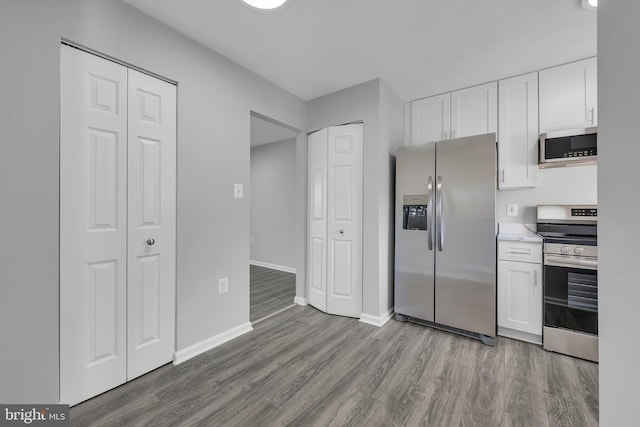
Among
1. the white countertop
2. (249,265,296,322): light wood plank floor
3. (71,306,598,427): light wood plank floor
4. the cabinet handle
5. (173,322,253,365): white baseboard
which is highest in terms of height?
the white countertop

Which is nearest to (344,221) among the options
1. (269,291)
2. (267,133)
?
(269,291)

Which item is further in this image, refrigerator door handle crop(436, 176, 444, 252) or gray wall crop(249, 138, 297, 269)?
gray wall crop(249, 138, 297, 269)

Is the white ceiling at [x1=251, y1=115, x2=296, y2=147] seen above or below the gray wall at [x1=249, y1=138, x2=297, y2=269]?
above

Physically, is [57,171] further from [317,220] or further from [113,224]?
[317,220]

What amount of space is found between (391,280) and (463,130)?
1847 mm

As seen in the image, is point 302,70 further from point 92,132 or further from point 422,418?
point 422,418

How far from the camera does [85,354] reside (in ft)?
5.11

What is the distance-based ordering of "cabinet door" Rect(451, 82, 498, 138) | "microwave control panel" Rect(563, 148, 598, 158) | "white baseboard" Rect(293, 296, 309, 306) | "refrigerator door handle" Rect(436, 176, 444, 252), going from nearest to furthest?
1. "microwave control panel" Rect(563, 148, 598, 158)
2. "refrigerator door handle" Rect(436, 176, 444, 252)
3. "cabinet door" Rect(451, 82, 498, 138)
4. "white baseboard" Rect(293, 296, 309, 306)

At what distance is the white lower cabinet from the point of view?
2.23m

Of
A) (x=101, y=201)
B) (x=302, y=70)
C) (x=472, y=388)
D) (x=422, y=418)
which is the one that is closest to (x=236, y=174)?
(x=101, y=201)

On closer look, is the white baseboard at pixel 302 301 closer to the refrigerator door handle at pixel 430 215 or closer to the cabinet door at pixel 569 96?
the refrigerator door handle at pixel 430 215

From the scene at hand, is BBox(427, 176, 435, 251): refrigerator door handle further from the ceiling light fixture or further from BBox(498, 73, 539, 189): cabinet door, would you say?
the ceiling light fixture

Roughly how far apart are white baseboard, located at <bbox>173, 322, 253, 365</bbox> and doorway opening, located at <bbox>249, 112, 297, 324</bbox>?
1707 mm

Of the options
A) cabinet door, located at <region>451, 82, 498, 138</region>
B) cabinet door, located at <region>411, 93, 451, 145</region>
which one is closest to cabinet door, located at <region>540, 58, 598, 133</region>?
cabinet door, located at <region>451, 82, 498, 138</region>
